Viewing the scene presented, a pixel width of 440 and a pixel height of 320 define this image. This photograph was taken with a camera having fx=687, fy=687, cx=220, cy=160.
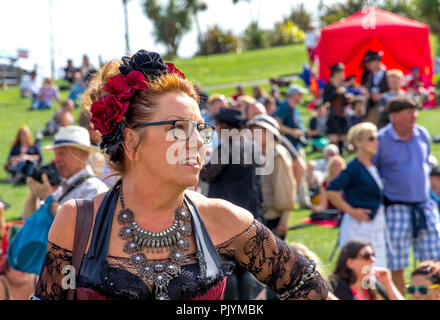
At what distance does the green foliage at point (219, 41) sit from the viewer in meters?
43.0

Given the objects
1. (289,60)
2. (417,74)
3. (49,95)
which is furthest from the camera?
(289,60)

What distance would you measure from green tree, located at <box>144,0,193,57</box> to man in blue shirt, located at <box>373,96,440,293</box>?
40172 millimetres

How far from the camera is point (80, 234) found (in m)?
2.48

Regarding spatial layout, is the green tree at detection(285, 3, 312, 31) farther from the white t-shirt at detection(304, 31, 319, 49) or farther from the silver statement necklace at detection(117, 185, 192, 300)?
the silver statement necklace at detection(117, 185, 192, 300)

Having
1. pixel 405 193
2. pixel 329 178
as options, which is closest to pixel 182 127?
pixel 405 193

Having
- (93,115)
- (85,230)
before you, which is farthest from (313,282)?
(93,115)

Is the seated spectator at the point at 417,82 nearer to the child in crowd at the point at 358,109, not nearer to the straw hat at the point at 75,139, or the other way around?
the child in crowd at the point at 358,109

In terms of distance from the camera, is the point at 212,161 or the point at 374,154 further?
the point at 374,154

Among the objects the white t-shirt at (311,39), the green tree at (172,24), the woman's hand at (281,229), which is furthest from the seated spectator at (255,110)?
the green tree at (172,24)

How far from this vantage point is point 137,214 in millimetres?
2578

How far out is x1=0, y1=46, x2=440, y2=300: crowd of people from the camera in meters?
2.49
